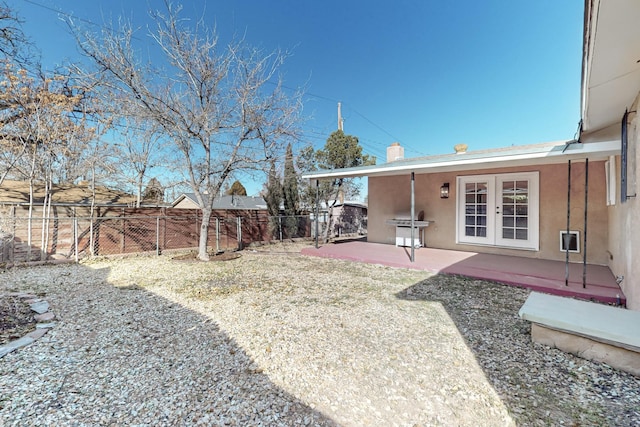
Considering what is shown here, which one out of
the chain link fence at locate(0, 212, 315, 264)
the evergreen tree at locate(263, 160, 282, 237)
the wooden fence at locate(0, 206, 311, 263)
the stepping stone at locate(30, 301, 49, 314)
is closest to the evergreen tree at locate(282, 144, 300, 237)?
the evergreen tree at locate(263, 160, 282, 237)

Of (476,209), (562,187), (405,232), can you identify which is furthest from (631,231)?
(405,232)

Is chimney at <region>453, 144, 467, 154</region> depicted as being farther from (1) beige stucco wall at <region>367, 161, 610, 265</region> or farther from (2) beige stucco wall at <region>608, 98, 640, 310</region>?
(2) beige stucco wall at <region>608, 98, 640, 310</region>

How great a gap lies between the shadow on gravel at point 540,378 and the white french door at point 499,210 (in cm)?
379

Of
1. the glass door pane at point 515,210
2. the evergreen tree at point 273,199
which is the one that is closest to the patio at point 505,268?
the glass door pane at point 515,210

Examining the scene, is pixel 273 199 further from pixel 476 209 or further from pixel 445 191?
pixel 476 209

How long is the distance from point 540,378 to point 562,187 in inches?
215

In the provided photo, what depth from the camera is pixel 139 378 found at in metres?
2.06

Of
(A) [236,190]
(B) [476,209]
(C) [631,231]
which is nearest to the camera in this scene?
(C) [631,231]

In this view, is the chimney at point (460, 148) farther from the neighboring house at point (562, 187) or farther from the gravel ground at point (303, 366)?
the gravel ground at point (303, 366)

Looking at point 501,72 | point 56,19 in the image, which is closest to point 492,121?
point 501,72

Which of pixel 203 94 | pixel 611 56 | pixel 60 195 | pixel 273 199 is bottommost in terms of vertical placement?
pixel 60 195

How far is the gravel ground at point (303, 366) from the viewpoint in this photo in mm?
1698

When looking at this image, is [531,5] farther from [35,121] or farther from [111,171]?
[111,171]

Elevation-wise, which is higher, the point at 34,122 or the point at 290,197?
the point at 34,122
